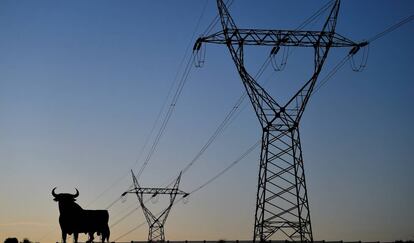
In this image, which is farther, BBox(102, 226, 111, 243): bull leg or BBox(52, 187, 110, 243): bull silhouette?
BBox(102, 226, 111, 243): bull leg

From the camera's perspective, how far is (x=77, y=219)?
36.1 metres

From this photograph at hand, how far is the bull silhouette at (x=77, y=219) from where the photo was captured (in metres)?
35.5

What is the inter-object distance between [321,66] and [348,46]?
7.85 feet

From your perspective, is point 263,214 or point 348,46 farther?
point 348,46

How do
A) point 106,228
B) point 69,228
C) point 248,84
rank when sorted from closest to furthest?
point 248,84
point 69,228
point 106,228

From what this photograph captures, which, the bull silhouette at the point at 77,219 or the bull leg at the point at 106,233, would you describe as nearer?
the bull silhouette at the point at 77,219

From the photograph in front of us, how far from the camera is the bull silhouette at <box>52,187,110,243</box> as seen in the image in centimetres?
3553

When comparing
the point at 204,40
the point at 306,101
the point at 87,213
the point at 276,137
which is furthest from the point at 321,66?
the point at 87,213

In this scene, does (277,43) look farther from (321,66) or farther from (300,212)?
(300,212)

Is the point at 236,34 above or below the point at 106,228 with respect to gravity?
above

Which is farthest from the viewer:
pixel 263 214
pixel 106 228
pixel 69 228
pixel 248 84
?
pixel 106 228

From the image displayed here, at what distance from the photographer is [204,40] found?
33.1 m

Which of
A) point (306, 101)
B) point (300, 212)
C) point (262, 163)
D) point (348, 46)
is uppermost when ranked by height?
point (348, 46)

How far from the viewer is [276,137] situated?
3166 centimetres
